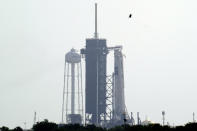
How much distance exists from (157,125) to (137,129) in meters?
6.36

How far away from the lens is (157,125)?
18888cm

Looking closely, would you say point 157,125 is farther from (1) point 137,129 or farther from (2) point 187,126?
(2) point 187,126

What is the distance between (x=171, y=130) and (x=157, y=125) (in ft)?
41.0

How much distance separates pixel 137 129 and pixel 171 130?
1753cm

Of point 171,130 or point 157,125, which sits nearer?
point 171,130

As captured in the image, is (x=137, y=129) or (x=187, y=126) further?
(x=137, y=129)

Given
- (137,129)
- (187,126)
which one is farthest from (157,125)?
(187,126)

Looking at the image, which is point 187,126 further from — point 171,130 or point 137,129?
point 137,129

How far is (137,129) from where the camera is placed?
192375mm

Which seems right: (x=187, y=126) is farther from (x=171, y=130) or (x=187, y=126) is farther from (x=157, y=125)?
(x=157, y=125)

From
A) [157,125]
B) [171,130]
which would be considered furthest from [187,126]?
[157,125]

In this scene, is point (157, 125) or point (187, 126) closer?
point (187, 126)

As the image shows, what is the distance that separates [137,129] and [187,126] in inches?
929
